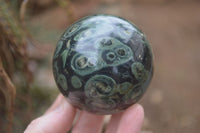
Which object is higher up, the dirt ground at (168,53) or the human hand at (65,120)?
the human hand at (65,120)

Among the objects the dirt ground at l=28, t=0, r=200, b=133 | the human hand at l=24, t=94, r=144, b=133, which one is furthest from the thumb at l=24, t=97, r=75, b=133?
the dirt ground at l=28, t=0, r=200, b=133

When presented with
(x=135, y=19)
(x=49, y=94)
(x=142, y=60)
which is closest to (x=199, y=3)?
(x=135, y=19)

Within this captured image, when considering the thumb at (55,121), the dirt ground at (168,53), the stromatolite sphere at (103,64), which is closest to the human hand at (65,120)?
the thumb at (55,121)

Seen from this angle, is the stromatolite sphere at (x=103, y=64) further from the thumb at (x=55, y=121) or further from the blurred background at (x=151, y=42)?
the blurred background at (x=151, y=42)

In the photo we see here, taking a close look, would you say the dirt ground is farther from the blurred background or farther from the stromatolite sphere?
the stromatolite sphere

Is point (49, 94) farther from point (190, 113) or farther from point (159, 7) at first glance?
point (159, 7)

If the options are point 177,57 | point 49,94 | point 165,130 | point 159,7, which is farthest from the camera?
point 159,7

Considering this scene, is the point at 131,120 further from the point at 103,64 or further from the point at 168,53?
the point at 168,53

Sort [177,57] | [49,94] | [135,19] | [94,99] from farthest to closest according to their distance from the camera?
[135,19] → [177,57] → [49,94] → [94,99]
